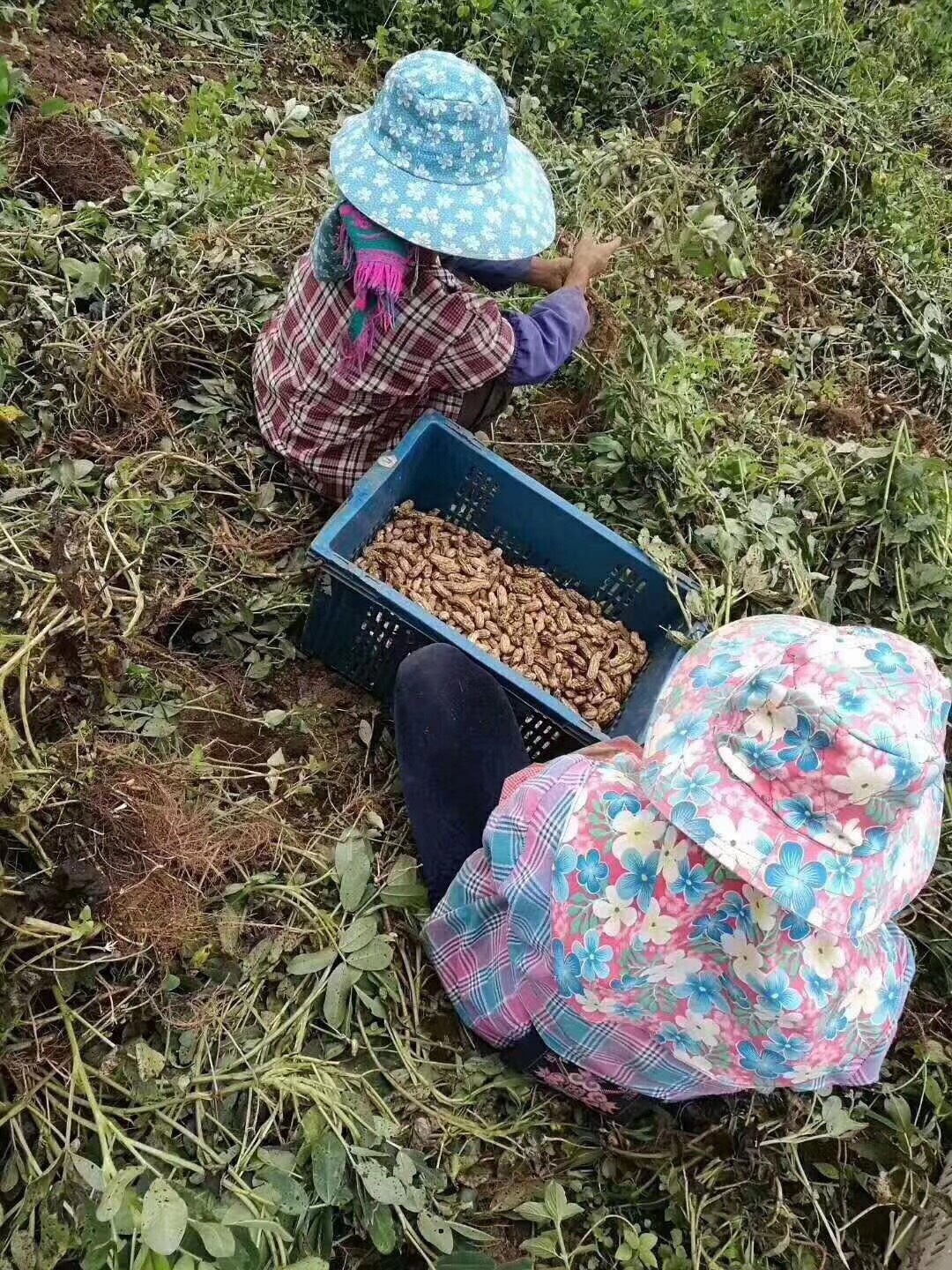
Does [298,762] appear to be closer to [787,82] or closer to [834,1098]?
[834,1098]

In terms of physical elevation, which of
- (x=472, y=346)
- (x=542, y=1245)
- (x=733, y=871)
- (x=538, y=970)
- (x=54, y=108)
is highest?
(x=733, y=871)

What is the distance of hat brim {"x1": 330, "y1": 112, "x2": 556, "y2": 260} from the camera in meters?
1.63

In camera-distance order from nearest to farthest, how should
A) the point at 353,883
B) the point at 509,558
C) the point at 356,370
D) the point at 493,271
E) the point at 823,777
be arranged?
the point at 823,777 → the point at 353,883 → the point at 356,370 → the point at 493,271 → the point at 509,558

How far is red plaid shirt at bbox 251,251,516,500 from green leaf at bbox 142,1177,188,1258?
1383 millimetres

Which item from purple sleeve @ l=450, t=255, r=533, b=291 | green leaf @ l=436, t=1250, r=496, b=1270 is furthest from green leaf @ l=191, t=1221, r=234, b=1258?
purple sleeve @ l=450, t=255, r=533, b=291

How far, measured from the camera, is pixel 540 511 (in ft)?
6.95

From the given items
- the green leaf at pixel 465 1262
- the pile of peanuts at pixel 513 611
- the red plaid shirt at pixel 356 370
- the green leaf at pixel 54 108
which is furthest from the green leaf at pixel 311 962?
the green leaf at pixel 54 108

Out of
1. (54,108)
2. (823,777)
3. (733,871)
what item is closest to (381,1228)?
(733,871)

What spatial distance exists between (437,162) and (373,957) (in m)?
1.37

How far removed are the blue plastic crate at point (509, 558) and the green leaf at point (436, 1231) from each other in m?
0.82

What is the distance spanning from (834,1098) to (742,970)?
784mm

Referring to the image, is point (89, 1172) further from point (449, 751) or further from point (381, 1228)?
point (449, 751)

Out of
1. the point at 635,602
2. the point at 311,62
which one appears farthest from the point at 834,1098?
the point at 311,62

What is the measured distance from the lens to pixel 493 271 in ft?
6.77
